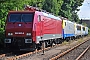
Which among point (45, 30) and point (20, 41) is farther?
point (45, 30)

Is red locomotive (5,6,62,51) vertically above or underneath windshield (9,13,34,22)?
underneath

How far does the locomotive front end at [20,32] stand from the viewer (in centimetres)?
1831

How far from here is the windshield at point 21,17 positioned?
62.4ft

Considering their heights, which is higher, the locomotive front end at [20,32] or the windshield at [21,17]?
the windshield at [21,17]

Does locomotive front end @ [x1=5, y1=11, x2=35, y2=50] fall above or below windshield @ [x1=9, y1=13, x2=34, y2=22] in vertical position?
below

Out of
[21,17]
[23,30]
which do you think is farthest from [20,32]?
[21,17]

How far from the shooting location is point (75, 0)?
8400 cm

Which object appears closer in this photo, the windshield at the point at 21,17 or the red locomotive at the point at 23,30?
the red locomotive at the point at 23,30

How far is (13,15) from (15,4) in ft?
10.7

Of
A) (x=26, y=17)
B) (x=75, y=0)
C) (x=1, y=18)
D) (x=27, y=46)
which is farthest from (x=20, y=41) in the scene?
(x=75, y=0)

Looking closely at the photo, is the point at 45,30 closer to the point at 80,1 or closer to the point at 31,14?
the point at 31,14

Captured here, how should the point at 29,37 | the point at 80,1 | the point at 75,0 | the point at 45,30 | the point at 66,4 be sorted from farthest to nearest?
1. the point at 80,1
2. the point at 75,0
3. the point at 66,4
4. the point at 45,30
5. the point at 29,37

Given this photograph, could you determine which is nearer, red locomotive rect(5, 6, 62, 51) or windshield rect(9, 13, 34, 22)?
red locomotive rect(5, 6, 62, 51)

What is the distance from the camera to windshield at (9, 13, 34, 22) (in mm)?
19016
